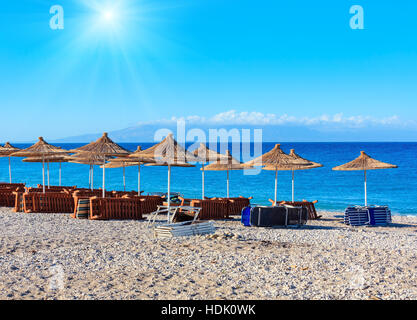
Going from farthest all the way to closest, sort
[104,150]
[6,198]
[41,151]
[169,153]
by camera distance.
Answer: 1. [6,198]
2. [41,151]
3. [104,150]
4. [169,153]

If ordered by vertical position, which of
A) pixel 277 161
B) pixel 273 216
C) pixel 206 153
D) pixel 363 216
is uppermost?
pixel 206 153

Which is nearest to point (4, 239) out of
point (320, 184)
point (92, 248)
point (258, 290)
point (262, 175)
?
point (92, 248)

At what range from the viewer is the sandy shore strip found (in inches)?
228

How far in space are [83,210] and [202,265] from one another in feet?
22.2

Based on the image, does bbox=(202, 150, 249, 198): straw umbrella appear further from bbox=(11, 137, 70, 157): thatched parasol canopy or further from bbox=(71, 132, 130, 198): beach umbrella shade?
bbox=(11, 137, 70, 157): thatched parasol canopy

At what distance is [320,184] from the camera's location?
45.2 metres

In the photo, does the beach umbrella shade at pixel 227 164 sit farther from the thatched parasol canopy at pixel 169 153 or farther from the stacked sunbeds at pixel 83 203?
the thatched parasol canopy at pixel 169 153

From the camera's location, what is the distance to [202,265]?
23.5 ft

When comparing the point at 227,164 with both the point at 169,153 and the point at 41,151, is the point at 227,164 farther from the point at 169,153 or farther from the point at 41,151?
the point at 41,151

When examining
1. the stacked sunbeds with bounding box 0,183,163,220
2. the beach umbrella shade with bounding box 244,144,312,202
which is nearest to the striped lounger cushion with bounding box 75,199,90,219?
the stacked sunbeds with bounding box 0,183,163,220

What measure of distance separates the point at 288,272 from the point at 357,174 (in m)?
48.8

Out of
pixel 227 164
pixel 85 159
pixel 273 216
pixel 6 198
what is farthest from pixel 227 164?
pixel 6 198

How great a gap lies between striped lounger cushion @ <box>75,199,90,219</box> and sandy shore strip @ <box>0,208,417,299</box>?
1748 millimetres
